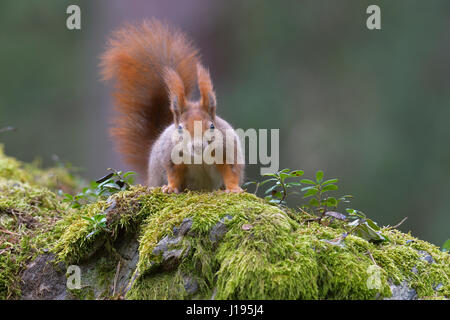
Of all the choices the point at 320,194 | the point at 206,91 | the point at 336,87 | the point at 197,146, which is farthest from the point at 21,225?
the point at 336,87

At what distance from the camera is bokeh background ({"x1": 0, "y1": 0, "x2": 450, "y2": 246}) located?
530cm

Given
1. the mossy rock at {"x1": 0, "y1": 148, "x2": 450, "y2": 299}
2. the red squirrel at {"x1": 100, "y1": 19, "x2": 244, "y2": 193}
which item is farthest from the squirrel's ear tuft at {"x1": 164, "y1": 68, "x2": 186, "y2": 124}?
the mossy rock at {"x1": 0, "y1": 148, "x2": 450, "y2": 299}

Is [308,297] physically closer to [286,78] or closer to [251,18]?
[286,78]

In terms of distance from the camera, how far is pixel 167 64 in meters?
2.41

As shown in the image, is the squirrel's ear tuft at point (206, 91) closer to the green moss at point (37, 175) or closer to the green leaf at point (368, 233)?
the green leaf at point (368, 233)

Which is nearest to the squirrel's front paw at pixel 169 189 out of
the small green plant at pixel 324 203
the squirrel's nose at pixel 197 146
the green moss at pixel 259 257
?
the squirrel's nose at pixel 197 146

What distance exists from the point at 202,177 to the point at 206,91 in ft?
1.45

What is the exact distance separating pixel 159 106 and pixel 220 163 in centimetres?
73

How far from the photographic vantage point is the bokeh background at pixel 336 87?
209 inches

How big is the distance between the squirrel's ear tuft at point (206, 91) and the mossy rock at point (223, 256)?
43 cm

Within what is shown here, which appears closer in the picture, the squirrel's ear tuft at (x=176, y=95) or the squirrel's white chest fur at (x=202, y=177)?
the squirrel's ear tuft at (x=176, y=95)

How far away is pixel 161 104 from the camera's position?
2660 mm
